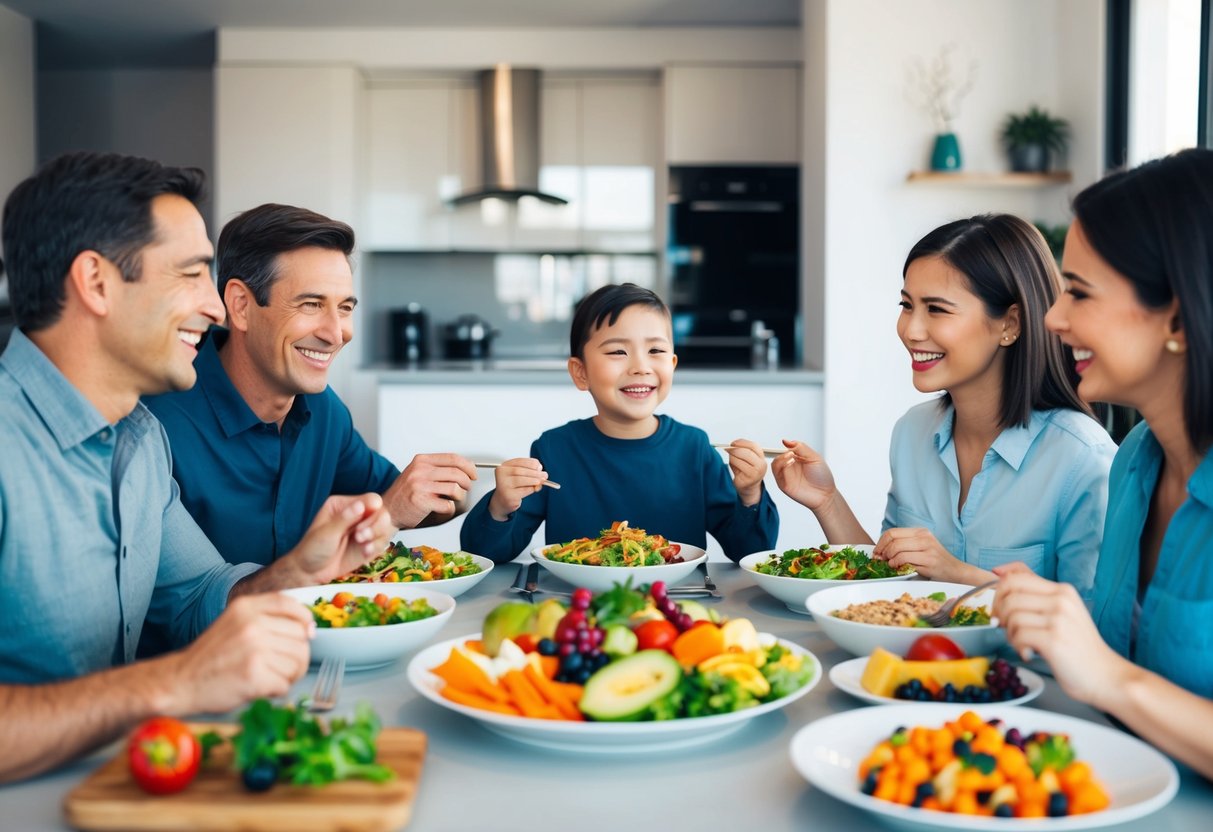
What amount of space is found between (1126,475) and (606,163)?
17.5 feet

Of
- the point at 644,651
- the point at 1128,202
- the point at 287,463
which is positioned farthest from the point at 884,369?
the point at 644,651

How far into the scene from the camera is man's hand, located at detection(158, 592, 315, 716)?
1.09m

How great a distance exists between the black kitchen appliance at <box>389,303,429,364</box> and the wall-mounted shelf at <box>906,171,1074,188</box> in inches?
123

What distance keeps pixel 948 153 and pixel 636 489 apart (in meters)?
2.75

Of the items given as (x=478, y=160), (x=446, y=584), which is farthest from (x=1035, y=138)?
(x=446, y=584)

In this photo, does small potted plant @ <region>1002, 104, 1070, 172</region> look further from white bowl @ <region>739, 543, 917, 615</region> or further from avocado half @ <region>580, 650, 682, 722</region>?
avocado half @ <region>580, 650, 682, 722</region>

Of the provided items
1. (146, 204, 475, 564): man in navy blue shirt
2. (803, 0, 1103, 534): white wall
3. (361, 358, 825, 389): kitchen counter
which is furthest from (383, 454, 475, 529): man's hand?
(803, 0, 1103, 534): white wall

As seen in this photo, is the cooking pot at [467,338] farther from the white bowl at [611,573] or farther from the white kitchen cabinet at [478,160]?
the white bowl at [611,573]

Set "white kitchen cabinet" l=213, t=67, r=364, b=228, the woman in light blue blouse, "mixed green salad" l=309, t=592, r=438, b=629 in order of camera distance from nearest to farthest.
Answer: "mixed green salad" l=309, t=592, r=438, b=629 → the woman in light blue blouse → "white kitchen cabinet" l=213, t=67, r=364, b=228

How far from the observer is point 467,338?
21.8 ft

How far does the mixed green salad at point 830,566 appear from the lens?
1.75m

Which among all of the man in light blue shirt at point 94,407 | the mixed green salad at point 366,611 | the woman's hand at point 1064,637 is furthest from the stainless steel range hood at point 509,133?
the woman's hand at point 1064,637

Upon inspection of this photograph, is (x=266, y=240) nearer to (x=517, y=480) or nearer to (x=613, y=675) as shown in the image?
(x=517, y=480)

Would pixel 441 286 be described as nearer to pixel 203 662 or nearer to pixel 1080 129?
pixel 1080 129
